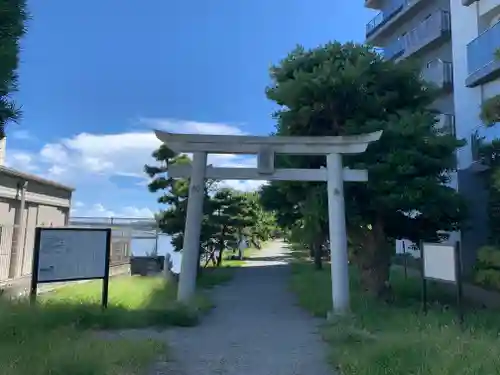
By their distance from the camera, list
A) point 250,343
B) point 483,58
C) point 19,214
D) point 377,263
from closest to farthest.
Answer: point 250,343
point 377,263
point 483,58
point 19,214

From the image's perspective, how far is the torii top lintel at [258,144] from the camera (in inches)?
377

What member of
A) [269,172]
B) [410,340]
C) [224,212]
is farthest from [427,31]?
[410,340]

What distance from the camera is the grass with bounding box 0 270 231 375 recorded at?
4.68 metres

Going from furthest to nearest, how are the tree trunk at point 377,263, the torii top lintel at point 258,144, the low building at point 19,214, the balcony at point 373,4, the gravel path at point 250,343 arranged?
the balcony at point 373,4 → the low building at point 19,214 → the tree trunk at point 377,263 → the torii top lintel at point 258,144 → the gravel path at point 250,343

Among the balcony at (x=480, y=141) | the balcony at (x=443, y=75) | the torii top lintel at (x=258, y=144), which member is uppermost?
the balcony at (x=443, y=75)

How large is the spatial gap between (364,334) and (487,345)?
1676mm

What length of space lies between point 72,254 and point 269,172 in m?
4.10

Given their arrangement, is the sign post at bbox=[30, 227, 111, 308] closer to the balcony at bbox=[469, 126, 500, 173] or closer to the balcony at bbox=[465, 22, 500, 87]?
the balcony at bbox=[469, 126, 500, 173]

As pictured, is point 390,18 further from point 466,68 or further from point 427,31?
point 466,68

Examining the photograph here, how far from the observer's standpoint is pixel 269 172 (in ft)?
31.4

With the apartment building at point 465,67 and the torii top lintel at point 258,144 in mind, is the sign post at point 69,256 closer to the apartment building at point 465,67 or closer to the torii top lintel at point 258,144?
the torii top lintel at point 258,144

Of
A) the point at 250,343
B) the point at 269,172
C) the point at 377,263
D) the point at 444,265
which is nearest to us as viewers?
the point at 250,343

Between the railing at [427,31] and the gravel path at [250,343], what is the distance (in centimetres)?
1322

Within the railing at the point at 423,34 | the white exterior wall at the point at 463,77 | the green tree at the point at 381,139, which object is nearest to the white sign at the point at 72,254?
the green tree at the point at 381,139
